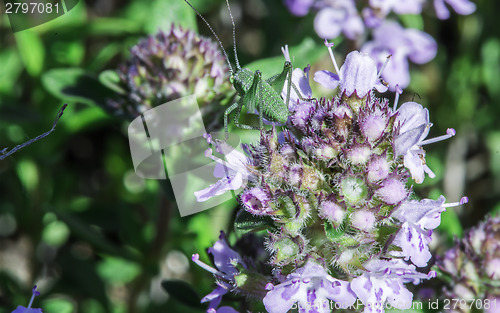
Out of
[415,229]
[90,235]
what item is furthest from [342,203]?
[90,235]

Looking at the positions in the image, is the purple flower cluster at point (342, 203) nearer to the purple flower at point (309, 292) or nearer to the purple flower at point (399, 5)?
the purple flower at point (309, 292)

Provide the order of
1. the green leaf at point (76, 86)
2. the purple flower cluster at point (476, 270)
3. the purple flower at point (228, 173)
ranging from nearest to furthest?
the purple flower at point (228, 173) → the purple flower cluster at point (476, 270) → the green leaf at point (76, 86)

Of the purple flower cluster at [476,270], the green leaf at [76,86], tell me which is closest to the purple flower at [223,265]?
the purple flower cluster at [476,270]

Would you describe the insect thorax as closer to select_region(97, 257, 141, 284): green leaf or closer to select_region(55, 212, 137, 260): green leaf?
select_region(55, 212, 137, 260): green leaf

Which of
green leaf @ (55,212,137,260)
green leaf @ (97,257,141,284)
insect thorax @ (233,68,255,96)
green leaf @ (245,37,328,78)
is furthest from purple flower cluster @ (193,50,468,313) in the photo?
green leaf @ (97,257,141,284)

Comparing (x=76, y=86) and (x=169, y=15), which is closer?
(x=76, y=86)

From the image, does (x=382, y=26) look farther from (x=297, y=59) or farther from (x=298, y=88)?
(x=298, y=88)
